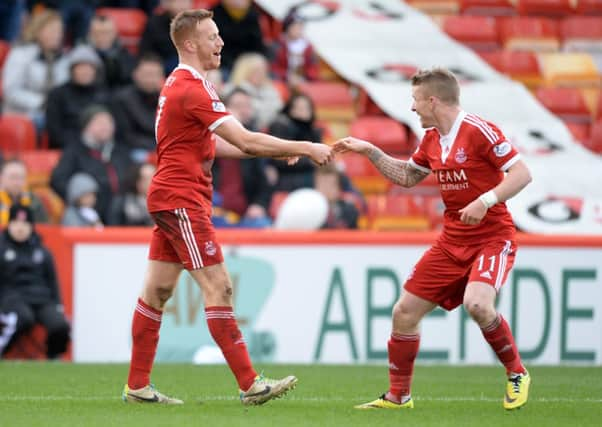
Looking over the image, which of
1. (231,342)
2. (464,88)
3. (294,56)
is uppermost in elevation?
(294,56)

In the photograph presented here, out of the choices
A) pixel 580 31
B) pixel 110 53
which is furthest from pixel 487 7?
pixel 110 53

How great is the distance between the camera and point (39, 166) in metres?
14.1

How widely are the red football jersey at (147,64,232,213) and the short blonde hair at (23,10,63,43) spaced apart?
7.60 m

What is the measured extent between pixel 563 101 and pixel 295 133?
4.38m

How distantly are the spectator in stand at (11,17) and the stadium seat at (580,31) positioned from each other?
6.93m

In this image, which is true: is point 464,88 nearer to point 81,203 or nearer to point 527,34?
point 527,34

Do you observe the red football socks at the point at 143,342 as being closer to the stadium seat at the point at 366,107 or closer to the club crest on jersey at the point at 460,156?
Answer: the club crest on jersey at the point at 460,156

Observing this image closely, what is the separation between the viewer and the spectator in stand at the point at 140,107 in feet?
47.0

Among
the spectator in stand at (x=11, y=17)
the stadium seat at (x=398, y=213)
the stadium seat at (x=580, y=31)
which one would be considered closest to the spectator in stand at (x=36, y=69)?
the spectator in stand at (x=11, y=17)

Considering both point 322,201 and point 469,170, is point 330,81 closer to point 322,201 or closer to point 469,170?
point 322,201

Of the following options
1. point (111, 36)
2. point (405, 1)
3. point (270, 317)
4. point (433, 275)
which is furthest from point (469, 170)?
point (405, 1)

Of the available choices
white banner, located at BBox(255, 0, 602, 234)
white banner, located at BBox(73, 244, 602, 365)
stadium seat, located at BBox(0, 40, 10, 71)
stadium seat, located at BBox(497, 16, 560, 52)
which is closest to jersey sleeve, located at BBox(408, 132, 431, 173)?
white banner, located at BBox(73, 244, 602, 365)

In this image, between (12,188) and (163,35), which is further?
(163,35)

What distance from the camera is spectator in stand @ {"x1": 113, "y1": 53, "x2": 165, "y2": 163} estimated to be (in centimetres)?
1433
